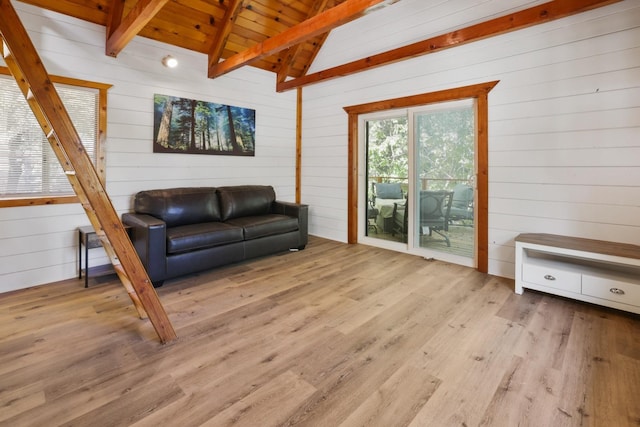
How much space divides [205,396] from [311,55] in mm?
5093

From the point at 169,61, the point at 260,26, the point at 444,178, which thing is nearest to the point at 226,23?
the point at 260,26

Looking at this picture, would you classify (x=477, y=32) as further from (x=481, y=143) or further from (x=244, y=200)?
(x=244, y=200)

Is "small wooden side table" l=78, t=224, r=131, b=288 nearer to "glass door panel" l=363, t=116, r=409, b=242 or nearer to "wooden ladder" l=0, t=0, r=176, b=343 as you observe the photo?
"wooden ladder" l=0, t=0, r=176, b=343

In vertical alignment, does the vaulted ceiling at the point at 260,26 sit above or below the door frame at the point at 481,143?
above

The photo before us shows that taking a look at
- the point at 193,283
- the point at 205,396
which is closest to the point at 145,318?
the point at 193,283

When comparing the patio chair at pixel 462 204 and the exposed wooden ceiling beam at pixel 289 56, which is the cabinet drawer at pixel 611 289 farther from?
the exposed wooden ceiling beam at pixel 289 56

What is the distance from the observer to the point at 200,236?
3311 mm

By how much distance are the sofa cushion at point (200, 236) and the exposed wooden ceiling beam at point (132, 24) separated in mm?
1939

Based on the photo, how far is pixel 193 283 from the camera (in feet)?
10.5

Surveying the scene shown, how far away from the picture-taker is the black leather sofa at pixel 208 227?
10.0 ft

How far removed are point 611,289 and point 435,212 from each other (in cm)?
189

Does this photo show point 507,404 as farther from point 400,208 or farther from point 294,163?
point 294,163

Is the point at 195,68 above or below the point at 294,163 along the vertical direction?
above

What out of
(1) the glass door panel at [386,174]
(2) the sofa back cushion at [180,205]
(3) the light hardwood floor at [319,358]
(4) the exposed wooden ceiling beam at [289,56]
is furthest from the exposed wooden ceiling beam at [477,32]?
(3) the light hardwood floor at [319,358]
